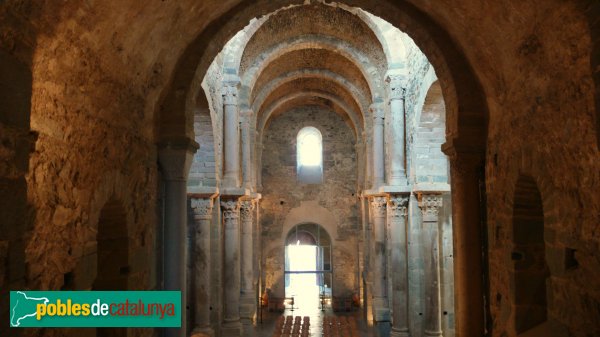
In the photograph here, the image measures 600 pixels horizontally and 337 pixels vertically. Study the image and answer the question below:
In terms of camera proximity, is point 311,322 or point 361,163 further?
point 361,163

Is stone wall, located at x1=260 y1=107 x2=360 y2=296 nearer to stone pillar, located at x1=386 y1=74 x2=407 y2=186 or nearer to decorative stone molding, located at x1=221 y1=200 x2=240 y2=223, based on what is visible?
decorative stone molding, located at x1=221 y1=200 x2=240 y2=223

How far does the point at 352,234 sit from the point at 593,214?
777 inches

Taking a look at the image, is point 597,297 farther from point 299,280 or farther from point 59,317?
point 299,280

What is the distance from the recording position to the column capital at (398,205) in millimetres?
12547

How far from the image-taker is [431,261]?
11281mm

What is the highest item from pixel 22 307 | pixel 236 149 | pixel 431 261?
pixel 236 149

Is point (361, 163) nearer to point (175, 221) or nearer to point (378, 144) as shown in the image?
point (378, 144)

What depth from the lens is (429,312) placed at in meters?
11.1

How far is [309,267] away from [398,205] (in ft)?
60.0

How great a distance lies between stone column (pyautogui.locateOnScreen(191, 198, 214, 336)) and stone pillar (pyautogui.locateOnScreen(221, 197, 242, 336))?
6.41 feet

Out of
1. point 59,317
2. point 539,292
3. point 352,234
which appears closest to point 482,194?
point 539,292

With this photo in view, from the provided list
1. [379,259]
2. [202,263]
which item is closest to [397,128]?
[379,259]

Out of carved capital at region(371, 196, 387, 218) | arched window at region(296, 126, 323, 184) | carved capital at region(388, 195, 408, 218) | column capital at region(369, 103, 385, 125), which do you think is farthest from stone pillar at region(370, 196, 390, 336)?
arched window at region(296, 126, 323, 184)

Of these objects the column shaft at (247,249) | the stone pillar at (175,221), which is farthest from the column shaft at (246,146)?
the stone pillar at (175,221)
